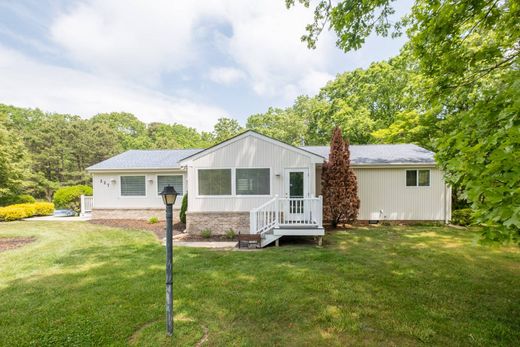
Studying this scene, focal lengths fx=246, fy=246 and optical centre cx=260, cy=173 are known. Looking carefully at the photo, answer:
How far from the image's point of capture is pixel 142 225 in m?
12.1

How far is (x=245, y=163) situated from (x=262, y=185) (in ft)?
3.69

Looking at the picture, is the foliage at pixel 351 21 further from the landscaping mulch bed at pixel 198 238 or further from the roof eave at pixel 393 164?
the landscaping mulch bed at pixel 198 238

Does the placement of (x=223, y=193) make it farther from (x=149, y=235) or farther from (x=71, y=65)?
(x=71, y=65)

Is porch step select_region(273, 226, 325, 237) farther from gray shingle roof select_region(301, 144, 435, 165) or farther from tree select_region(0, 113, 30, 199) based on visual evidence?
tree select_region(0, 113, 30, 199)

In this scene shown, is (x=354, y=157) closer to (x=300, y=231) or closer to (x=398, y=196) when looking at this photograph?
(x=398, y=196)

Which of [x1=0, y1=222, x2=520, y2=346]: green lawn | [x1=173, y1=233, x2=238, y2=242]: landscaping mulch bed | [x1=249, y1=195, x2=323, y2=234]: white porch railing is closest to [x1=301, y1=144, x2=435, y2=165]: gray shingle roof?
[x1=249, y1=195, x2=323, y2=234]: white porch railing

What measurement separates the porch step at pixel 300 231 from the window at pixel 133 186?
9122 mm

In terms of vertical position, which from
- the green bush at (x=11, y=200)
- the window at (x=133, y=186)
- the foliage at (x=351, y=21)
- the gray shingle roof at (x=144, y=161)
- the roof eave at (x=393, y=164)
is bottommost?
the green bush at (x=11, y=200)

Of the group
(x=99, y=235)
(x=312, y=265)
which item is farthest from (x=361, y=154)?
(x=99, y=235)

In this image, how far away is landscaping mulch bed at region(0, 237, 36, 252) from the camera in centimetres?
798

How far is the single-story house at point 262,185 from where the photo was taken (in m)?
9.52

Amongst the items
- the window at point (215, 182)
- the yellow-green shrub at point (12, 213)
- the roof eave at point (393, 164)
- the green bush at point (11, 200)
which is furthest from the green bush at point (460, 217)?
the green bush at point (11, 200)

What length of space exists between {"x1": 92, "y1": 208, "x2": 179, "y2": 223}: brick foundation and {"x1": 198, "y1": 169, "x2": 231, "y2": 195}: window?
14.5 feet

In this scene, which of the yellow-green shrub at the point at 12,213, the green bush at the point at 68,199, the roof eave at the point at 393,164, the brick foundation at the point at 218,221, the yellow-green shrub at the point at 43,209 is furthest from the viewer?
the green bush at the point at 68,199
